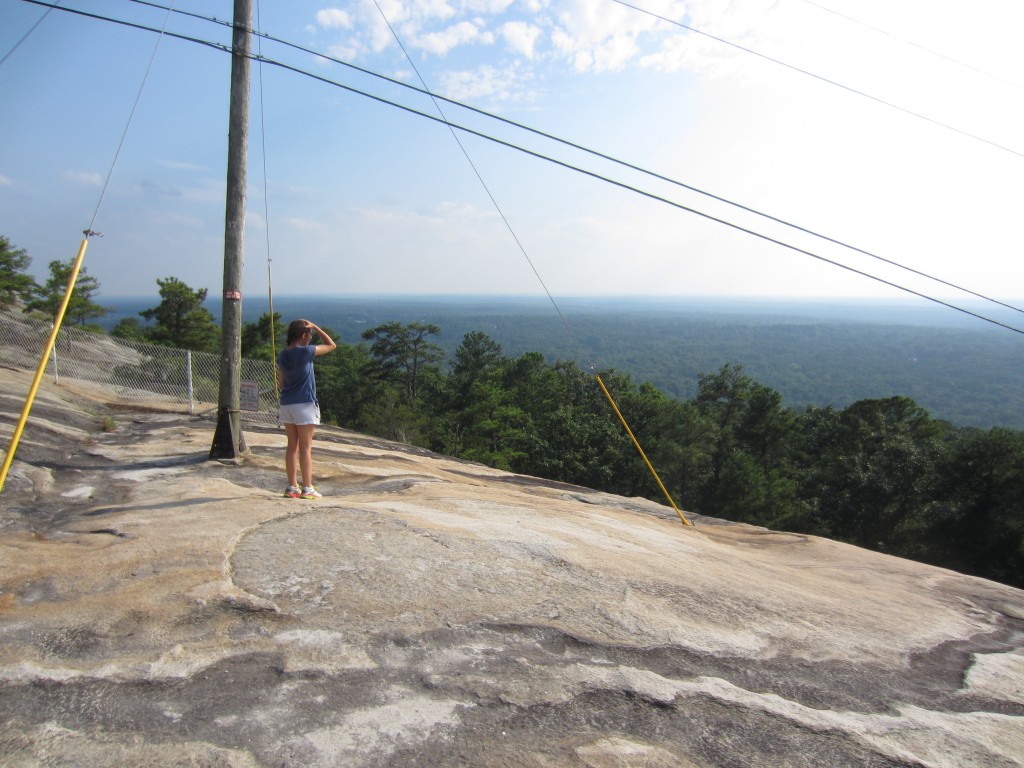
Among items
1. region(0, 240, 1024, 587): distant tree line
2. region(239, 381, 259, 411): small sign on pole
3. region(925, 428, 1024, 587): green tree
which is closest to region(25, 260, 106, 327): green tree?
region(0, 240, 1024, 587): distant tree line

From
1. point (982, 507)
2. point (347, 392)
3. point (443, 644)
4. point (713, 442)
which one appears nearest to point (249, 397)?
point (443, 644)

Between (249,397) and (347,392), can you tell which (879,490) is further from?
(347,392)

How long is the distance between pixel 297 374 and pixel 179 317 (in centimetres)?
4553

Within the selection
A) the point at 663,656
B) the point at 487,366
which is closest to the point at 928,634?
the point at 663,656

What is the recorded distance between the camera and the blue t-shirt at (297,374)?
21.1 feet

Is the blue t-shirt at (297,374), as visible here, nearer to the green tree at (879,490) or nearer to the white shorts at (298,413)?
the white shorts at (298,413)

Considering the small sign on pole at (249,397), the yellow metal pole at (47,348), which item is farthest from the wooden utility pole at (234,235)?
the yellow metal pole at (47,348)

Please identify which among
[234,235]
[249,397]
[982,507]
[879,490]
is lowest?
[879,490]

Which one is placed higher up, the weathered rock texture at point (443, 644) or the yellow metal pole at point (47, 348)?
the yellow metal pole at point (47, 348)

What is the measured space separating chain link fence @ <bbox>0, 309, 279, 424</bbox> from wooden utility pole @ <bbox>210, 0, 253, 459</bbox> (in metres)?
4.14

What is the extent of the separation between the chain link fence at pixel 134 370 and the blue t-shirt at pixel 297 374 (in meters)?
6.43

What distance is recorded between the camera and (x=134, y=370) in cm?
1529

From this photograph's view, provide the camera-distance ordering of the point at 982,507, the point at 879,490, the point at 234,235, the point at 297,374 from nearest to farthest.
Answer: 1. the point at 297,374
2. the point at 234,235
3. the point at 982,507
4. the point at 879,490

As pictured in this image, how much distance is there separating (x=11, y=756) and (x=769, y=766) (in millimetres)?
3615
